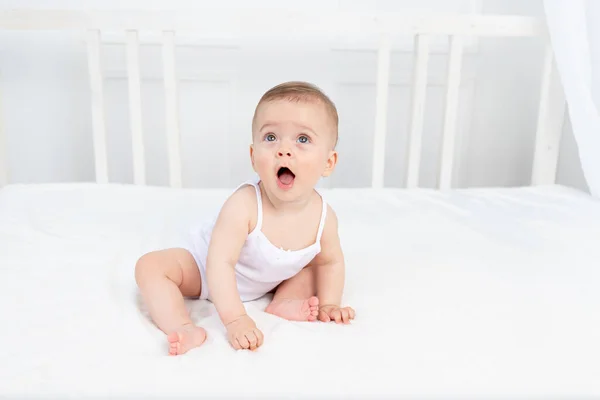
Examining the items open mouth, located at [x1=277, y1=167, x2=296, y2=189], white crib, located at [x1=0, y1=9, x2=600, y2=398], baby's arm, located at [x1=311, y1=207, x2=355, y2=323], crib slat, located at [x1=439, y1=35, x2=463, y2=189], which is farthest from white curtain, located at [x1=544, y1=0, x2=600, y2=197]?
open mouth, located at [x1=277, y1=167, x2=296, y2=189]

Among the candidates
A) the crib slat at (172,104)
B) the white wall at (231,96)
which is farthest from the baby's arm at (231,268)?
the white wall at (231,96)

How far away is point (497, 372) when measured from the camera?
2.21ft

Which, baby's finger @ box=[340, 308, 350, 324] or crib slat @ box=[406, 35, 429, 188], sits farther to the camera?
crib slat @ box=[406, 35, 429, 188]

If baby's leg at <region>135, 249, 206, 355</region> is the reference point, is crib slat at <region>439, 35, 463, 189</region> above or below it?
above

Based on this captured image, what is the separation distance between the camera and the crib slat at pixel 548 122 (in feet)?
5.24

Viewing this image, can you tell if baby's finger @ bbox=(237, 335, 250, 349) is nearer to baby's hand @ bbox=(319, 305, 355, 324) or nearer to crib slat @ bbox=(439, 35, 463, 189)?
baby's hand @ bbox=(319, 305, 355, 324)

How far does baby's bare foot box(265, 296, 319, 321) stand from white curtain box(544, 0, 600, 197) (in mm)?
888

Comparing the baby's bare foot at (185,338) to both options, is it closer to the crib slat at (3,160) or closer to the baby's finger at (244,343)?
the baby's finger at (244,343)

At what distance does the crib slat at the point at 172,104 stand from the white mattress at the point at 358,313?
0.25 m

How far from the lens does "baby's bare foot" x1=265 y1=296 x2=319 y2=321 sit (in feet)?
2.69

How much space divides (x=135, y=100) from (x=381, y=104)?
639 millimetres

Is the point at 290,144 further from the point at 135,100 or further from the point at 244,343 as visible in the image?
the point at 135,100

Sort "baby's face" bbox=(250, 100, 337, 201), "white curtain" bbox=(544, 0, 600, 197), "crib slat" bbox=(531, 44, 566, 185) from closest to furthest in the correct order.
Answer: "baby's face" bbox=(250, 100, 337, 201) → "white curtain" bbox=(544, 0, 600, 197) → "crib slat" bbox=(531, 44, 566, 185)

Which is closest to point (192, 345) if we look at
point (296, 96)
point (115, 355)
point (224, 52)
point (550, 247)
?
point (115, 355)
